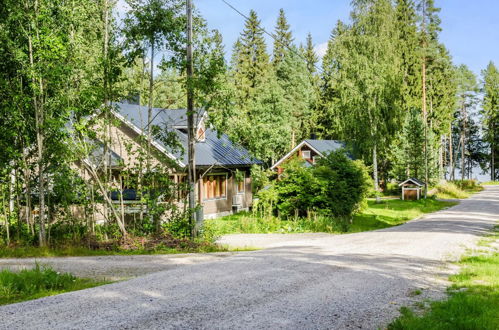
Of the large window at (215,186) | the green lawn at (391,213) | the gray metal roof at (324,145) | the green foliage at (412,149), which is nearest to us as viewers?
the green lawn at (391,213)

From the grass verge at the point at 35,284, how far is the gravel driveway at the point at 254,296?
717 mm

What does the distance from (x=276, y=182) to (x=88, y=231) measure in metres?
9.84

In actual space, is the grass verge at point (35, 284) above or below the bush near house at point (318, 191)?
below

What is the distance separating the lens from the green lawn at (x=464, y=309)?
543cm

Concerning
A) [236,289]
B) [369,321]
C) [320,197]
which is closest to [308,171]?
[320,197]

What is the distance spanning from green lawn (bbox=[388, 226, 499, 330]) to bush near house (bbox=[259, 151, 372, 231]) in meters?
11.5

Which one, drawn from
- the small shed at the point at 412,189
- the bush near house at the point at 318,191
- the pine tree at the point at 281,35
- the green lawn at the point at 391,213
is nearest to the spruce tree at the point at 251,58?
the pine tree at the point at 281,35

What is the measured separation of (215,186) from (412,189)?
20.7m

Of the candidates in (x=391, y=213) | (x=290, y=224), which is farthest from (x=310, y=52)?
(x=290, y=224)

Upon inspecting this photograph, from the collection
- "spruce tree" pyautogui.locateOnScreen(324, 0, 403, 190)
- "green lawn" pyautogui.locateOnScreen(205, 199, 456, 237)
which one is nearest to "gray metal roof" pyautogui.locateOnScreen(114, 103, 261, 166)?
"green lawn" pyautogui.locateOnScreen(205, 199, 456, 237)

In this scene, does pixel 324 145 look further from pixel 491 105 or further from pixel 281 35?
pixel 491 105

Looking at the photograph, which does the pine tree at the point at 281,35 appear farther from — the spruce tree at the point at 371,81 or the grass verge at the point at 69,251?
the grass verge at the point at 69,251

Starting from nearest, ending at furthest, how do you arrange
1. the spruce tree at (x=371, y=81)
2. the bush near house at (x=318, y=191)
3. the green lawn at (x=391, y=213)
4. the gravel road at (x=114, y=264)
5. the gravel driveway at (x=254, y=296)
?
1. the gravel driveway at (x=254, y=296)
2. the gravel road at (x=114, y=264)
3. the bush near house at (x=318, y=191)
4. the green lawn at (x=391, y=213)
5. the spruce tree at (x=371, y=81)

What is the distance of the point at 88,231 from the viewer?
13664mm
